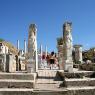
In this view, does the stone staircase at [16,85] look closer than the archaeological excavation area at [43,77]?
Yes

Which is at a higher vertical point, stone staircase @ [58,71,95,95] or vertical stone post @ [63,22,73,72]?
vertical stone post @ [63,22,73,72]

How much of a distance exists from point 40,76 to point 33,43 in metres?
3.37

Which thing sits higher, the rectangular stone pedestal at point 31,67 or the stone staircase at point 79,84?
the rectangular stone pedestal at point 31,67

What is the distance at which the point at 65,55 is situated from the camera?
23.8 metres

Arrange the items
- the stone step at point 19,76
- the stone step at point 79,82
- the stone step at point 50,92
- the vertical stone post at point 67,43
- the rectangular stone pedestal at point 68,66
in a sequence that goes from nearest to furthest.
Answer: the stone step at point 50,92 → the stone step at point 79,82 → the stone step at point 19,76 → the rectangular stone pedestal at point 68,66 → the vertical stone post at point 67,43

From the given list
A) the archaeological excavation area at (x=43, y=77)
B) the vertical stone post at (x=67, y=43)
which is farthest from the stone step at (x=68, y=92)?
the vertical stone post at (x=67, y=43)

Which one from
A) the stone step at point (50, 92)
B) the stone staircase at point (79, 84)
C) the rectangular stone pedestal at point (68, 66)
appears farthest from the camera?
the rectangular stone pedestal at point (68, 66)

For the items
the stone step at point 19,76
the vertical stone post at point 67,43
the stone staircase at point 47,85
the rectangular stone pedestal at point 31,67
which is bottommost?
the stone staircase at point 47,85

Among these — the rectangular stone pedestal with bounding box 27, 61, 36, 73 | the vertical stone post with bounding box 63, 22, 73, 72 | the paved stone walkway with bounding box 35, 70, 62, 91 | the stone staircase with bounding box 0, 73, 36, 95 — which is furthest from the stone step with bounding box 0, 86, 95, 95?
the vertical stone post with bounding box 63, 22, 73, 72

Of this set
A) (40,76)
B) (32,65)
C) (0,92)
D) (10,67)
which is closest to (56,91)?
(0,92)

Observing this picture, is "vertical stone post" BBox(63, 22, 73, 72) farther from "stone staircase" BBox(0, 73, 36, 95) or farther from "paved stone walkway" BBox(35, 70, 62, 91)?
"stone staircase" BBox(0, 73, 36, 95)

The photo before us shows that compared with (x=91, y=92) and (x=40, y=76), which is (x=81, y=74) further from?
(x=91, y=92)

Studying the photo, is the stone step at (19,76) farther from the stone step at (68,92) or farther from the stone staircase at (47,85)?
the stone step at (68,92)

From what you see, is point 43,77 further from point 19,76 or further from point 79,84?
point 79,84
